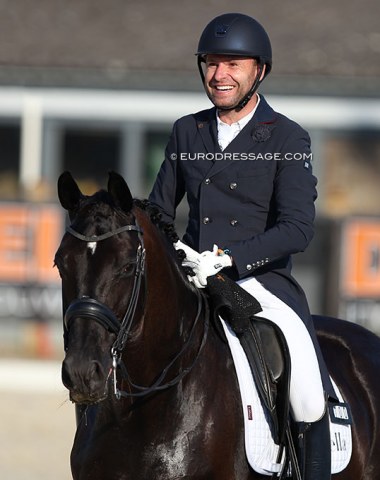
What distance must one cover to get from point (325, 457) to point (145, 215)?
1296 millimetres

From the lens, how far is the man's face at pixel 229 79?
15.7ft

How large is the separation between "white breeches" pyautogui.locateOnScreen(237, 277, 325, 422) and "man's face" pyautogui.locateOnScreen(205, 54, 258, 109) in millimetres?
840

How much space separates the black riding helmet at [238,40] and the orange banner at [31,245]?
919 cm

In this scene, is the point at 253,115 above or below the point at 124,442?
above

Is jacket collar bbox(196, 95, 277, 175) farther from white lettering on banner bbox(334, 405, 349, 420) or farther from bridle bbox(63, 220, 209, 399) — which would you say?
white lettering on banner bbox(334, 405, 349, 420)

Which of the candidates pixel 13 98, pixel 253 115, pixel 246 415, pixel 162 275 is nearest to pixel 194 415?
pixel 246 415

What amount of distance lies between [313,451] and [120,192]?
144cm

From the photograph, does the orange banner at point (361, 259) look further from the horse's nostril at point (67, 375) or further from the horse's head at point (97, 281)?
the horse's nostril at point (67, 375)

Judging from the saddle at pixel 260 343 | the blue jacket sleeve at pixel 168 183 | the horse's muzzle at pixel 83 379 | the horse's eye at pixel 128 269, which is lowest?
the horse's muzzle at pixel 83 379

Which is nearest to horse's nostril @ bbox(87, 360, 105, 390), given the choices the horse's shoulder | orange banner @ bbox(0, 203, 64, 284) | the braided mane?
the braided mane

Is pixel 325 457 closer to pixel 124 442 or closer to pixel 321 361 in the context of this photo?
pixel 321 361

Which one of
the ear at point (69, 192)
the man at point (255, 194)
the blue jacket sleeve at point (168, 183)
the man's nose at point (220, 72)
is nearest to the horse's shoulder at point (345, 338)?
the man at point (255, 194)

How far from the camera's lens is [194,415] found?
430cm

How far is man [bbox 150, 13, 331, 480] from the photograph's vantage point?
4.61 metres
